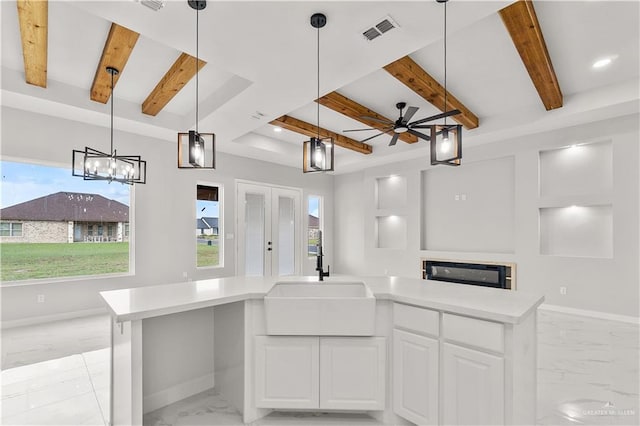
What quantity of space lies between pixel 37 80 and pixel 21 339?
9.67ft

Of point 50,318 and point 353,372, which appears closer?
point 353,372

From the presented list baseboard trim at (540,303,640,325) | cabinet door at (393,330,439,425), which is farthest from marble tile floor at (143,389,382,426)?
baseboard trim at (540,303,640,325)

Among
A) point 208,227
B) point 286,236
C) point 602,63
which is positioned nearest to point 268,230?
point 286,236

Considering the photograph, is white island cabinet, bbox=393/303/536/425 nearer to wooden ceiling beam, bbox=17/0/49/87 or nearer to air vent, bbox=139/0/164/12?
air vent, bbox=139/0/164/12

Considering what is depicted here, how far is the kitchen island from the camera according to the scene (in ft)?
5.46

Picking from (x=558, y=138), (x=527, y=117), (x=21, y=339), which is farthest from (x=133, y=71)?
(x=558, y=138)

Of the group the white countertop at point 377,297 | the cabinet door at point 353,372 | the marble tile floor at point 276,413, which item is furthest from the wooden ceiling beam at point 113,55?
the cabinet door at point 353,372

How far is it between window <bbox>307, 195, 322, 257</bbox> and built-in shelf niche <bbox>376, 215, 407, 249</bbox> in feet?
4.76

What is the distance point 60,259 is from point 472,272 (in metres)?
6.59

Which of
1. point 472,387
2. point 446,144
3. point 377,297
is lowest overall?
point 472,387

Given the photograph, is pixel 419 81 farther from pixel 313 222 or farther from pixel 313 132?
pixel 313 222

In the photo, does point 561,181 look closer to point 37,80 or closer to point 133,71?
point 133,71

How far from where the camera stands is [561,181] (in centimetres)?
500

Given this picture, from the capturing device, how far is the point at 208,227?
6188 millimetres
